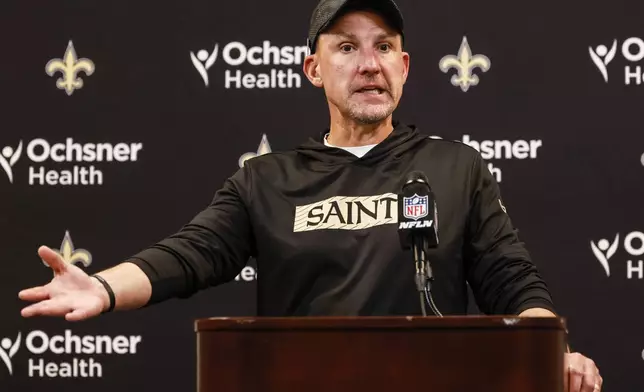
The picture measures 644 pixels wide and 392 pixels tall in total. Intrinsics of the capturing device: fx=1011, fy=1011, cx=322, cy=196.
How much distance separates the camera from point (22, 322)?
345 centimetres

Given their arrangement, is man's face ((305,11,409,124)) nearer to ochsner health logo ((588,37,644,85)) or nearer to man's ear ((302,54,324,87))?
man's ear ((302,54,324,87))

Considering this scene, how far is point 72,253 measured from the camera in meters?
3.45

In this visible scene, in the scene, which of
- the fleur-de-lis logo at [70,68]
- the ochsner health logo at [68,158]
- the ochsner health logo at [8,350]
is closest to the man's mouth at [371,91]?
the ochsner health logo at [68,158]

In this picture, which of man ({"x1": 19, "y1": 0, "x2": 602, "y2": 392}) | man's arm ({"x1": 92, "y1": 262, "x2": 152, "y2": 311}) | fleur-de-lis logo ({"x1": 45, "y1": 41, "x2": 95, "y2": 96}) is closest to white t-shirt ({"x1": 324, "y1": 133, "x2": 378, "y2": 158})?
man ({"x1": 19, "y1": 0, "x2": 602, "y2": 392})

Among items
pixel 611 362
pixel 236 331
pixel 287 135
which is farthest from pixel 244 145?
pixel 236 331

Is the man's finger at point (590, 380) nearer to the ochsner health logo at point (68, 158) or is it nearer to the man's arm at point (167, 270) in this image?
the man's arm at point (167, 270)

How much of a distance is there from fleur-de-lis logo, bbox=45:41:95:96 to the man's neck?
3.97 feet

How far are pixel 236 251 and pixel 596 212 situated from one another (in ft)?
4.28

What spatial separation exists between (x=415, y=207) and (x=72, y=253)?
1.89 meters

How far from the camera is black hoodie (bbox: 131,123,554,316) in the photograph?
2365 mm

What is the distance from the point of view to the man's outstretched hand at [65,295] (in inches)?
73.9

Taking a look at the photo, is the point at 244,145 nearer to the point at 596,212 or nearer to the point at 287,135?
the point at 287,135

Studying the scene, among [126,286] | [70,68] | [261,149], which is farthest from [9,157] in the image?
[126,286]

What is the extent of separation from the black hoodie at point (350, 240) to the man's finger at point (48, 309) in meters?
0.39
